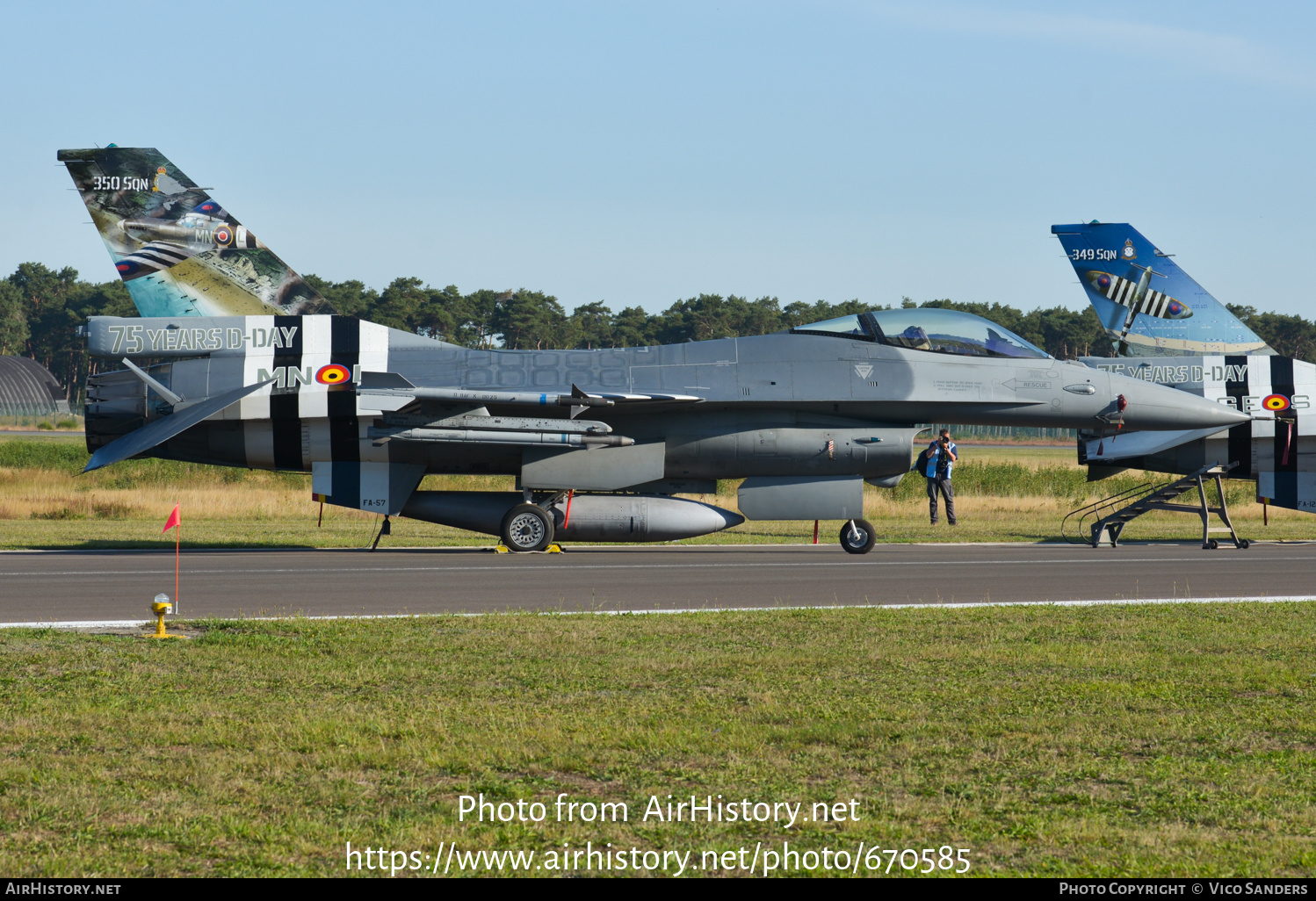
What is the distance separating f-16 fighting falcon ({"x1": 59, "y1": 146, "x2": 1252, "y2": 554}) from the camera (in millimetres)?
17672

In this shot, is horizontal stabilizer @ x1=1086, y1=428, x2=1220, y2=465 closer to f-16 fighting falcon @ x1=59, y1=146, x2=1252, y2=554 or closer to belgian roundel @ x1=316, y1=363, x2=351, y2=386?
f-16 fighting falcon @ x1=59, y1=146, x2=1252, y2=554

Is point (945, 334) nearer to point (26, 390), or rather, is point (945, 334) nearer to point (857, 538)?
point (857, 538)

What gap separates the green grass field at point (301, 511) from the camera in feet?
70.0

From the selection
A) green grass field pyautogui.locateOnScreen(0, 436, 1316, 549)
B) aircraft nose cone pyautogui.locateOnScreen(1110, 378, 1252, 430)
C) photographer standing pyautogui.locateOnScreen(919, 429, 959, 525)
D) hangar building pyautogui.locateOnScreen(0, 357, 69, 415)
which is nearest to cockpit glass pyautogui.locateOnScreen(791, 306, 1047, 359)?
aircraft nose cone pyautogui.locateOnScreen(1110, 378, 1252, 430)

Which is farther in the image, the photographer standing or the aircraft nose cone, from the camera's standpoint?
the photographer standing

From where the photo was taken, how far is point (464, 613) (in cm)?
1093

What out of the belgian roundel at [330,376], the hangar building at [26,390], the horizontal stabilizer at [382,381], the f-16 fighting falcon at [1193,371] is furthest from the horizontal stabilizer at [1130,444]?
the hangar building at [26,390]

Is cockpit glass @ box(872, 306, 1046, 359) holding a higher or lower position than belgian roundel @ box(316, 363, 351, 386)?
higher

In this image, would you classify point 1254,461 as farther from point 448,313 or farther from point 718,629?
point 448,313

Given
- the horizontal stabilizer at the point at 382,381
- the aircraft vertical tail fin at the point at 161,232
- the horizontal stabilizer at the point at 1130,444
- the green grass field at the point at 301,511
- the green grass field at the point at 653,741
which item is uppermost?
the aircraft vertical tail fin at the point at 161,232

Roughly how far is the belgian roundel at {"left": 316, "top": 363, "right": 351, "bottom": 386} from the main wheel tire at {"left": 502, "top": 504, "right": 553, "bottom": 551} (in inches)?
125

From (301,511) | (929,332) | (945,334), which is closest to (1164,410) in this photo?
(945,334)

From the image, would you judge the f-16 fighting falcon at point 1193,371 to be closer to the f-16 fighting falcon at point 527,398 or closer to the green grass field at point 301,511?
the green grass field at point 301,511

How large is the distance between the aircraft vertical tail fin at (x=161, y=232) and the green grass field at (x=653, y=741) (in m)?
10.1
